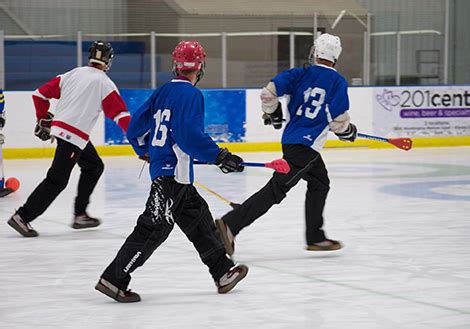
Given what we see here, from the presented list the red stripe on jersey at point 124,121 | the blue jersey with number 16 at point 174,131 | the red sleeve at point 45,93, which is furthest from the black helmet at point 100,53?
the blue jersey with number 16 at point 174,131

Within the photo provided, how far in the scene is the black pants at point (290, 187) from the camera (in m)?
5.23

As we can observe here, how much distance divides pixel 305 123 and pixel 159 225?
1396 millimetres

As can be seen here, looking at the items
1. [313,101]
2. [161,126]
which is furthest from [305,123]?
[161,126]

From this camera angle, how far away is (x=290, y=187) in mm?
5285

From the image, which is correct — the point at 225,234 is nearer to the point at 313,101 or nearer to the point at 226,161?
the point at 313,101

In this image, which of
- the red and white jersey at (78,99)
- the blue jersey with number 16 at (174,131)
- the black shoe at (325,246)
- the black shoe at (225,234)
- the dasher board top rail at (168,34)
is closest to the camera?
the blue jersey with number 16 at (174,131)

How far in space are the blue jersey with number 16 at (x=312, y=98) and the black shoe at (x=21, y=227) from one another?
66.4 inches

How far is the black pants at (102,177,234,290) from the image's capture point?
413cm

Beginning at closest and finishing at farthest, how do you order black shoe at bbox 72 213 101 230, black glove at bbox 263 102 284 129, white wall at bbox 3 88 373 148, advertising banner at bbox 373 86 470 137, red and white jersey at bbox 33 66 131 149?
1. black glove at bbox 263 102 284 129
2. red and white jersey at bbox 33 66 131 149
3. black shoe at bbox 72 213 101 230
4. white wall at bbox 3 88 373 148
5. advertising banner at bbox 373 86 470 137

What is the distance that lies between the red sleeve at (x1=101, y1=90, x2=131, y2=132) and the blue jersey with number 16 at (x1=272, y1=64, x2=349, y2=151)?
941 mm

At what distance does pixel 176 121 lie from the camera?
4020mm

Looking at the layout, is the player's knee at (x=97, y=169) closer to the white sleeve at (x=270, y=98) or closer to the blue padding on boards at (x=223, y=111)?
the white sleeve at (x=270, y=98)

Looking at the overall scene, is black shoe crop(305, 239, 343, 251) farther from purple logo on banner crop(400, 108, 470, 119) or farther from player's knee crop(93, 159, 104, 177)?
purple logo on banner crop(400, 108, 470, 119)

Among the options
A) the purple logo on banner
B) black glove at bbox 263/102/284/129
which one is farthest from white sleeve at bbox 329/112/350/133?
the purple logo on banner
